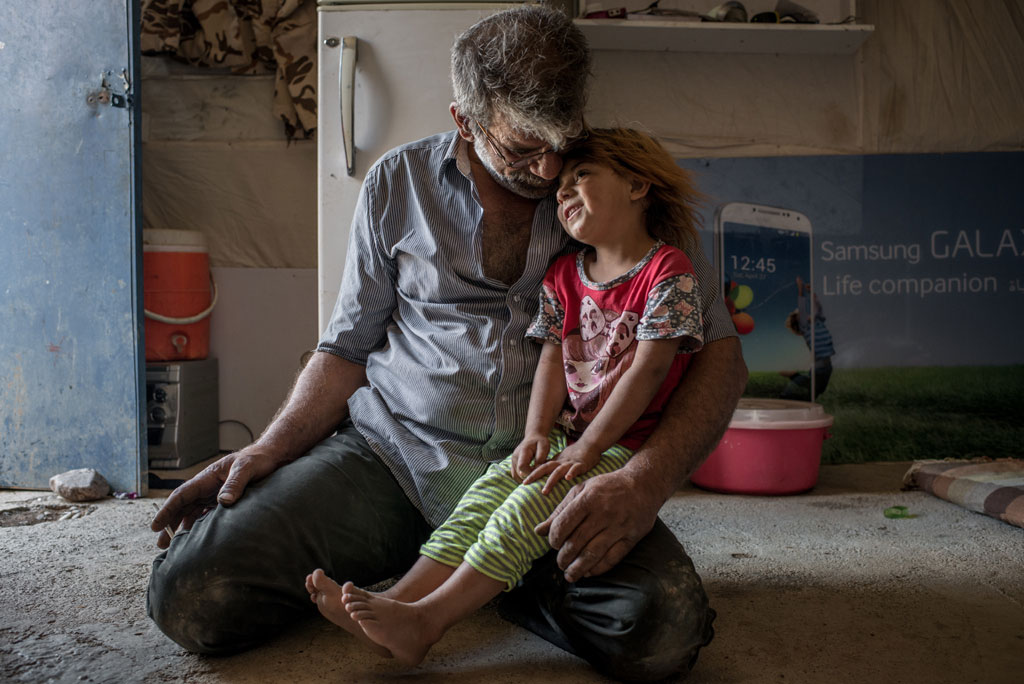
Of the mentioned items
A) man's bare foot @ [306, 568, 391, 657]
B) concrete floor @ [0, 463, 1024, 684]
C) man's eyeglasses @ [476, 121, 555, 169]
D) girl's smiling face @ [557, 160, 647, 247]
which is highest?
man's eyeglasses @ [476, 121, 555, 169]

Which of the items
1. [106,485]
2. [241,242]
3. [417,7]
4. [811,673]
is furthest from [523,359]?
[241,242]

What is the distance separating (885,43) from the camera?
3236mm

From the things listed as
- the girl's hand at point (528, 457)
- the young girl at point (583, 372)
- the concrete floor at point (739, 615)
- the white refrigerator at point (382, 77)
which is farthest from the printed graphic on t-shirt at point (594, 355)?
the white refrigerator at point (382, 77)

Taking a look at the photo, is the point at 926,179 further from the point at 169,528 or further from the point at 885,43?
the point at 169,528

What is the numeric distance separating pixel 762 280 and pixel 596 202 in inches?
74.7

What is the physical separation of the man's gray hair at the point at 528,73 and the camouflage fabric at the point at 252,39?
6.30 feet

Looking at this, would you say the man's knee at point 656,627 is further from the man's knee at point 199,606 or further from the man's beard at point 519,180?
the man's beard at point 519,180

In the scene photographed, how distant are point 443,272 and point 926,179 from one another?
2.44 m

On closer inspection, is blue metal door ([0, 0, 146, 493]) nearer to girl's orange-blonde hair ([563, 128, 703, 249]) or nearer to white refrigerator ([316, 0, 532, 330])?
white refrigerator ([316, 0, 532, 330])

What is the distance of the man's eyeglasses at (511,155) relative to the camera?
1566 mm

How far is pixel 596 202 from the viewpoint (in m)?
1.53

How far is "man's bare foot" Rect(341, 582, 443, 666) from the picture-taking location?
3.87 feet

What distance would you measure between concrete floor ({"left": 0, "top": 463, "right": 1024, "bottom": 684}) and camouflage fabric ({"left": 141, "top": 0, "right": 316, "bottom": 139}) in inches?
69.3

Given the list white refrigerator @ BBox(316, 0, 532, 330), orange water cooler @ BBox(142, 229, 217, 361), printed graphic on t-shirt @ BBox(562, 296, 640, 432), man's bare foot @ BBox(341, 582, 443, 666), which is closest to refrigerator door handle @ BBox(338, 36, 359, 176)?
Answer: white refrigerator @ BBox(316, 0, 532, 330)
